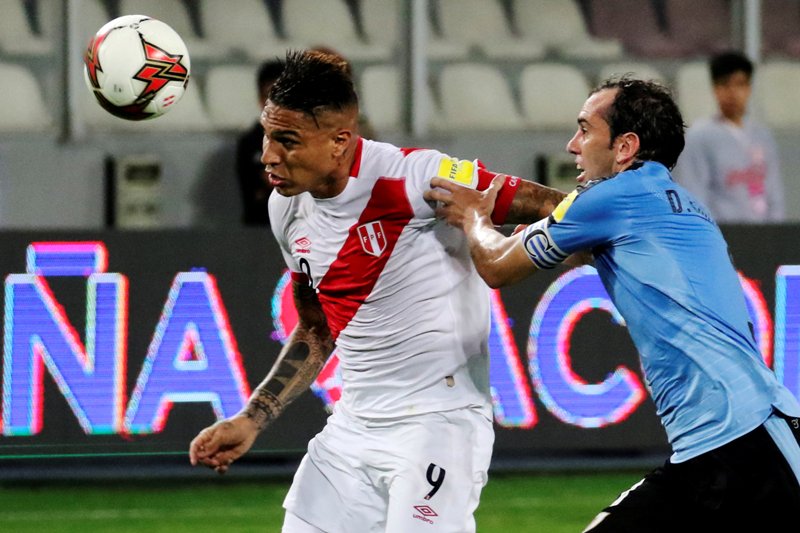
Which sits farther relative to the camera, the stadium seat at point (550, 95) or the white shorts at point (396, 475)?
the stadium seat at point (550, 95)

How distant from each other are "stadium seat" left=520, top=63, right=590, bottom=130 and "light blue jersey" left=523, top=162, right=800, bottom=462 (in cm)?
757

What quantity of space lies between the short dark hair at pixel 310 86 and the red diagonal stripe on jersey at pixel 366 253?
0.30 metres

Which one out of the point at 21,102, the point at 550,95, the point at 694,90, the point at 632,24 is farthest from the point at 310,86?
the point at 694,90

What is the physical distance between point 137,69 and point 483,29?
22.7ft

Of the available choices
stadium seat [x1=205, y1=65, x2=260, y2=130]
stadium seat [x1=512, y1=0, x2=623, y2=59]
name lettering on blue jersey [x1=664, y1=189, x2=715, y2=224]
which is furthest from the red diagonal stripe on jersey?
stadium seat [x1=512, y1=0, x2=623, y2=59]

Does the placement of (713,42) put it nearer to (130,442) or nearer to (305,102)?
(130,442)

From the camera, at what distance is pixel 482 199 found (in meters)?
4.82

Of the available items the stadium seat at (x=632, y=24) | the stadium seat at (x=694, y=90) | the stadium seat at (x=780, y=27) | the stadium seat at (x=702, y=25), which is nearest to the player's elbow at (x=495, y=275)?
the stadium seat at (x=632, y=24)

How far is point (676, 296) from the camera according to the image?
14.6 feet

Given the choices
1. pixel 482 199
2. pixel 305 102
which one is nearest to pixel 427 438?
pixel 482 199

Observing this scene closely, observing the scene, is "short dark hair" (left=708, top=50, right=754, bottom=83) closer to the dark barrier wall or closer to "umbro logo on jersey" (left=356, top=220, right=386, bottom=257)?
the dark barrier wall

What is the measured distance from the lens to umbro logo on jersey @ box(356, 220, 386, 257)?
488cm

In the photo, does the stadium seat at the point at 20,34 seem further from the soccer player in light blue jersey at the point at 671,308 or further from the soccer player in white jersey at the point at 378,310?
the soccer player in light blue jersey at the point at 671,308

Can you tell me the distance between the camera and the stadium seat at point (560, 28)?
12.2 m
